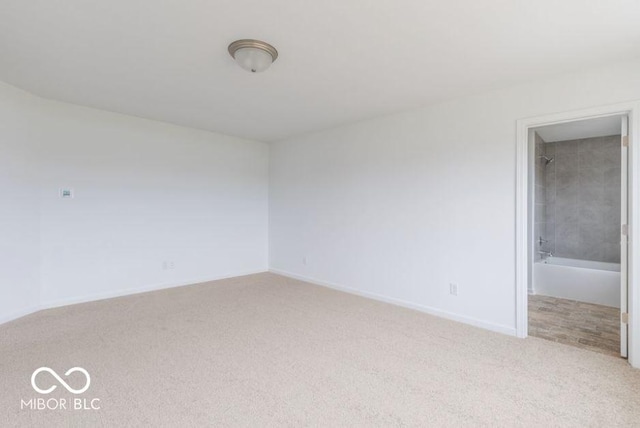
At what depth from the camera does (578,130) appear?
4.63 meters

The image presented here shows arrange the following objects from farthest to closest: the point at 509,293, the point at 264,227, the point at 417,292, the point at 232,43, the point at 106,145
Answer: the point at 264,227 < the point at 106,145 < the point at 417,292 < the point at 509,293 < the point at 232,43

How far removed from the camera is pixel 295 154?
5410 mm

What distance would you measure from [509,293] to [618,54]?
2.17m

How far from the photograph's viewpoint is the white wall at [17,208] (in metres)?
3.21

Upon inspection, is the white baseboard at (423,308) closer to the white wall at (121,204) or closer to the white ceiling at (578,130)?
the white wall at (121,204)

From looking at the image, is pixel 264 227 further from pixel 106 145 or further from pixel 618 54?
pixel 618 54

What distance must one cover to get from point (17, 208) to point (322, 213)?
3.64m

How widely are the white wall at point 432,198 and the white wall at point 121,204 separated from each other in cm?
125

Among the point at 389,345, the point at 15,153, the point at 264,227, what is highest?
the point at 15,153

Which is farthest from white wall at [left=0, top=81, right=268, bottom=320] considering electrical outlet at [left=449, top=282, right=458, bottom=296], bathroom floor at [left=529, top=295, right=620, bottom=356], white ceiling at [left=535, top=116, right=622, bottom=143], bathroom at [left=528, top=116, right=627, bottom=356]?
white ceiling at [left=535, top=116, right=622, bottom=143]

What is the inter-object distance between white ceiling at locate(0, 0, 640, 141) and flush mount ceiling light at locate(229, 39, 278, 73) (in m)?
0.07

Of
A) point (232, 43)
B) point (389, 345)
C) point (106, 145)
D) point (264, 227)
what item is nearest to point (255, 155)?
point (264, 227)

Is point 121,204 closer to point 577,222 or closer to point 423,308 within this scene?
point 423,308

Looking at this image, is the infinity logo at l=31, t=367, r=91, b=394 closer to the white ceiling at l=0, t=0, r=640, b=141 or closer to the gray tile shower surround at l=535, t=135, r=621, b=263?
the white ceiling at l=0, t=0, r=640, b=141
